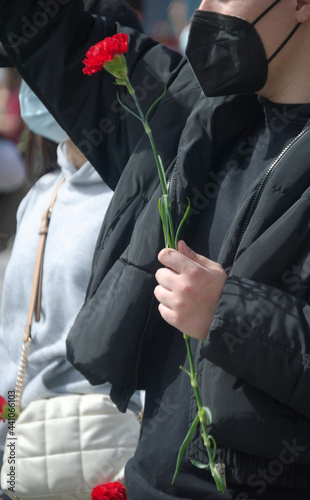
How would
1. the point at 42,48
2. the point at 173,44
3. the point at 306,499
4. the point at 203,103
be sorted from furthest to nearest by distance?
the point at 173,44, the point at 42,48, the point at 203,103, the point at 306,499

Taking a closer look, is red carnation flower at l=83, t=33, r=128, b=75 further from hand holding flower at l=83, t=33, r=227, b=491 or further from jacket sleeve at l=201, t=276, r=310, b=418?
jacket sleeve at l=201, t=276, r=310, b=418

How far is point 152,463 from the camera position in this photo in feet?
5.32

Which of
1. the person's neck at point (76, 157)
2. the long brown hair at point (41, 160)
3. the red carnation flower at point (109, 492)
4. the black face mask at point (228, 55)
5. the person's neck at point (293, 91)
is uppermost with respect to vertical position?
the black face mask at point (228, 55)

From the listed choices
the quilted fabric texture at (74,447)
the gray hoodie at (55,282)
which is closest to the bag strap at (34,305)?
the gray hoodie at (55,282)

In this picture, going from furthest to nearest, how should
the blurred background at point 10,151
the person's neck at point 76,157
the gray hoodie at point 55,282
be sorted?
the blurred background at point 10,151 < the person's neck at point 76,157 < the gray hoodie at point 55,282

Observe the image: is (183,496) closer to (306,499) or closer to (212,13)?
(306,499)

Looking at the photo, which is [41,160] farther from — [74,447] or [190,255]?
[190,255]

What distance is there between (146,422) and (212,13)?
935 mm

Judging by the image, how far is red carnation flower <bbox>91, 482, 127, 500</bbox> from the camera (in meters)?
2.03

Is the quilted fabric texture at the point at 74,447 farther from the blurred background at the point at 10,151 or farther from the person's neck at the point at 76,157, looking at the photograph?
the blurred background at the point at 10,151

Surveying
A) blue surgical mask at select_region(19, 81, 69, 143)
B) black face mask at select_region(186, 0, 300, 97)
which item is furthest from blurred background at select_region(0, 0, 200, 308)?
black face mask at select_region(186, 0, 300, 97)

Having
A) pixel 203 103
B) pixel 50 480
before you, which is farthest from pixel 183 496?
pixel 203 103

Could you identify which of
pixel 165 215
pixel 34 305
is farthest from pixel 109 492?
pixel 165 215

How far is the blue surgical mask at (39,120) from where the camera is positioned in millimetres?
2676
